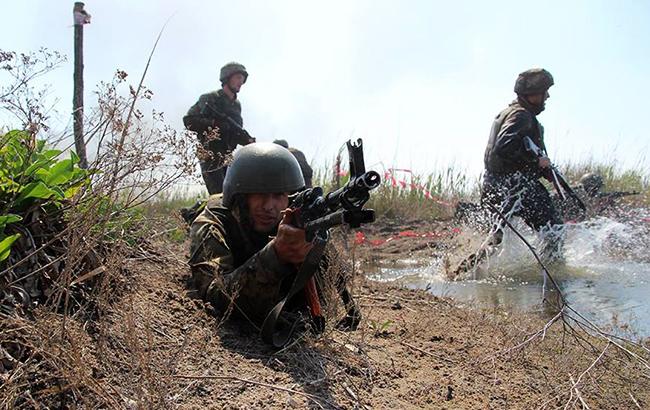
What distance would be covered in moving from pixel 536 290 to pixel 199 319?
3838 millimetres

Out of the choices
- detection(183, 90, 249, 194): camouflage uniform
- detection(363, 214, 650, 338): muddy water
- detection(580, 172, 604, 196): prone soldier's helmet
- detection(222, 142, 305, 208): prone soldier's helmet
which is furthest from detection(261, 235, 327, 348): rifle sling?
detection(580, 172, 604, 196): prone soldier's helmet

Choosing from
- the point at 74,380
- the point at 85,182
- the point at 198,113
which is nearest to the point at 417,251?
the point at 198,113

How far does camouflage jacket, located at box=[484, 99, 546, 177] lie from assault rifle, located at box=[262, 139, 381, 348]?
13.7 feet

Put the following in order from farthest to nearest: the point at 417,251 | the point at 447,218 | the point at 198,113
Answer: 1. the point at 447,218
2. the point at 417,251
3. the point at 198,113

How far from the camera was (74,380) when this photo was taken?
202 cm

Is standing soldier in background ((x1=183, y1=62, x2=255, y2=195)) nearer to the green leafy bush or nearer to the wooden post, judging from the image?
the wooden post

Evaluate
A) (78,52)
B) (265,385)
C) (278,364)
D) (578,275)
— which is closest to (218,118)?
(78,52)

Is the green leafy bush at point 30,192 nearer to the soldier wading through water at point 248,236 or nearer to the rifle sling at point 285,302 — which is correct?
the soldier wading through water at point 248,236

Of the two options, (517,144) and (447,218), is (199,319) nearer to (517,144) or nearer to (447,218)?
(517,144)

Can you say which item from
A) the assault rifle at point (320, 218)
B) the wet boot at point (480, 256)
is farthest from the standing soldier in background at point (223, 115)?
the assault rifle at point (320, 218)

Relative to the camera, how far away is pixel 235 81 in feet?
25.8

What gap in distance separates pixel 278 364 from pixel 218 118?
527 cm

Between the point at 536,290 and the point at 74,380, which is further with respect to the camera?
the point at 536,290

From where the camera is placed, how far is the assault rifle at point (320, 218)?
7.33 ft
